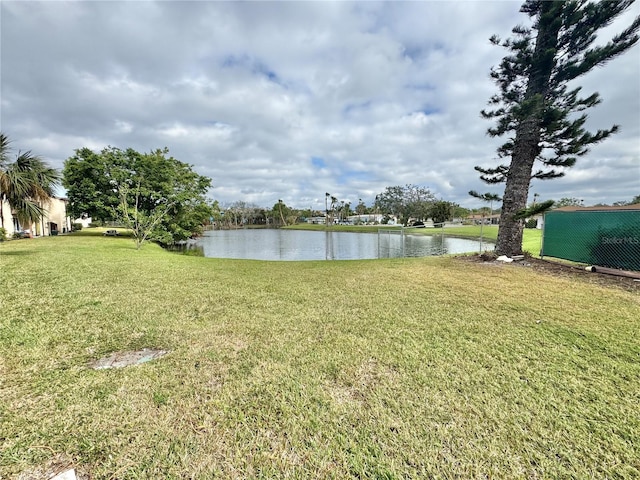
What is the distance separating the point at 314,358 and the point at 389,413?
0.86m

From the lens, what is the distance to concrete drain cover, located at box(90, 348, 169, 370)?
233 centimetres

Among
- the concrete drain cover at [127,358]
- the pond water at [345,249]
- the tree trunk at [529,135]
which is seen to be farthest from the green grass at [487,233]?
the concrete drain cover at [127,358]

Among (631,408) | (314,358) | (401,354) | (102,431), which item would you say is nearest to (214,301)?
(314,358)

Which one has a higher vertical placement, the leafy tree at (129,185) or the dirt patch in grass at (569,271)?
the leafy tree at (129,185)

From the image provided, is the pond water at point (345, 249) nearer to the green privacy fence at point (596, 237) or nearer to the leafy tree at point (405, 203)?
the green privacy fence at point (596, 237)

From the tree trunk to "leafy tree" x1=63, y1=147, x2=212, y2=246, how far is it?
17915 mm

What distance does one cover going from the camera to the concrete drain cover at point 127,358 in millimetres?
2330

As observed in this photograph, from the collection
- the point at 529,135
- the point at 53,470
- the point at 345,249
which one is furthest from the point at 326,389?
the point at 345,249

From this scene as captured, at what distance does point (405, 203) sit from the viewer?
186ft

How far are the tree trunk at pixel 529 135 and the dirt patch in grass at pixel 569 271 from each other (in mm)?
649

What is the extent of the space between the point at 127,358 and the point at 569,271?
26.5 feet

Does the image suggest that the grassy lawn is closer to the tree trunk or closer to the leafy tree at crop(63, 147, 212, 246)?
the tree trunk

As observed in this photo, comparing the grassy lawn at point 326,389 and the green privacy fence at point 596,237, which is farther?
the green privacy fence at point 596,237

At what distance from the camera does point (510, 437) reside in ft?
5.03
